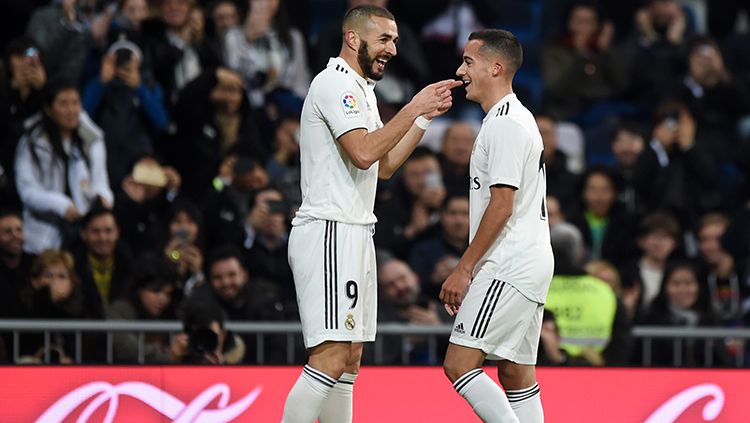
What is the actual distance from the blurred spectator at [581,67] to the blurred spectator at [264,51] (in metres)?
2.37

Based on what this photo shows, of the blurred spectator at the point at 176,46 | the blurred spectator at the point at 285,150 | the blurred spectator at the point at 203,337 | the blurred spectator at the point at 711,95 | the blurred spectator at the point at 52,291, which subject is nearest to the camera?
the blurred spectator at the point at 203,337

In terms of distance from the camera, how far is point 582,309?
10133 mm

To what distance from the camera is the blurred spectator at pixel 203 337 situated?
8.86m

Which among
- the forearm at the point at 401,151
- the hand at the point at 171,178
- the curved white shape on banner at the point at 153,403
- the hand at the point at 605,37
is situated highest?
the hand at the point at 605,37

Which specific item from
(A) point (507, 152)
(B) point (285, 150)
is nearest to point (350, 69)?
(A) point (507, 152)

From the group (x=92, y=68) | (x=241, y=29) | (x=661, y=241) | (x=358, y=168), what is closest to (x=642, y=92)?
(x=661, y=241)

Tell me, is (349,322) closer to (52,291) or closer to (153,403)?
(153,403)

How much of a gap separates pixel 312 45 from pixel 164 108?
6.31 feet

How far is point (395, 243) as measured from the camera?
11.0 m

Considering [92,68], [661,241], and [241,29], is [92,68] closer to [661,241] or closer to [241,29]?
[241,29]

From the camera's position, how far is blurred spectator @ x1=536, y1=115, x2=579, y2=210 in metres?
11.8

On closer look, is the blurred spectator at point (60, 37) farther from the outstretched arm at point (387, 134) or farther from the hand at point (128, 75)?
the outstretched arm at point (387, 134)

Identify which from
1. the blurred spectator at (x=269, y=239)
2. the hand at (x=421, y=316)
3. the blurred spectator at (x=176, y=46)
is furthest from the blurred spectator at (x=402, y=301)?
the blurred spectator at (x=176, y=46)

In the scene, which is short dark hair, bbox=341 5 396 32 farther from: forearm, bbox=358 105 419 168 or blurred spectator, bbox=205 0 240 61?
blurred spectator, bbox=205 0 240 61
